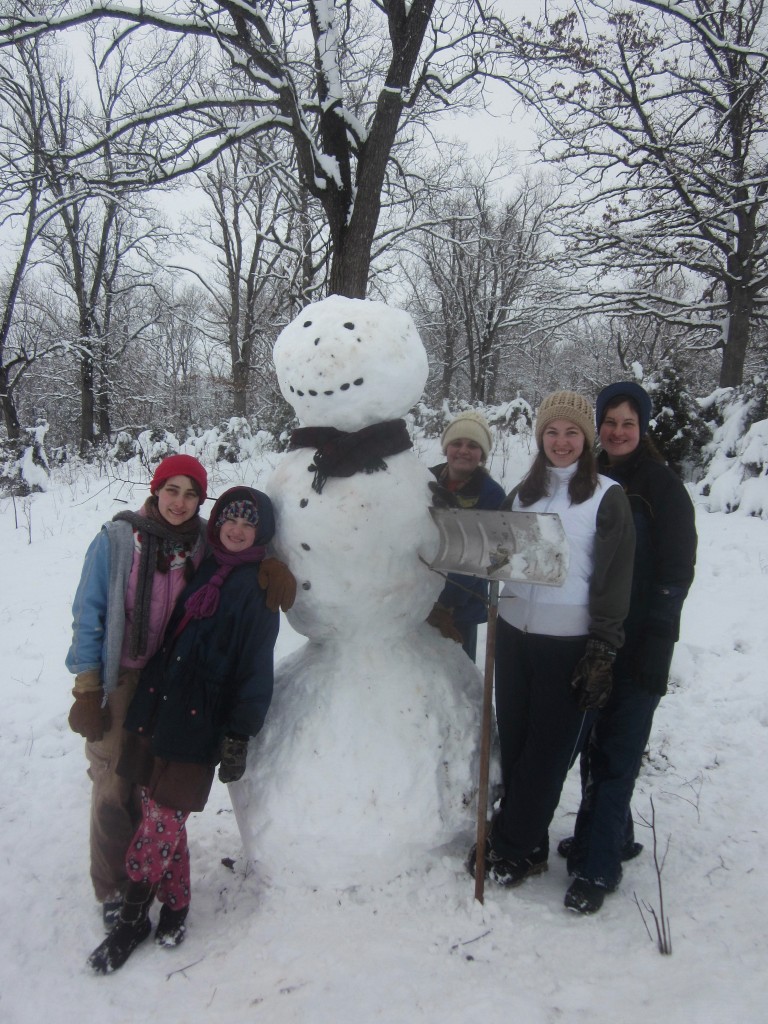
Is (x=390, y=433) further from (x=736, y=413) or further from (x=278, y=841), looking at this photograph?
(x=736, y=413)

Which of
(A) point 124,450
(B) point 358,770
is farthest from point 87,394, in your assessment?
(B) point 358,770

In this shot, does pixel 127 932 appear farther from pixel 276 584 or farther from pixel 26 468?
pixel 26 468

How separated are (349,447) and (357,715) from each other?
98 cm

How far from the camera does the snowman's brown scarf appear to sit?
211 cm

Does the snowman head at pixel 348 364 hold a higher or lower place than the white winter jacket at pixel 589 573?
higher

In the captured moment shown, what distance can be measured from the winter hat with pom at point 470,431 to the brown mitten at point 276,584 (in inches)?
50.7

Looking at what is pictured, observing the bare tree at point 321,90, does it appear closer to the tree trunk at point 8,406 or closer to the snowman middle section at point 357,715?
the snowman middle section at point 357,715

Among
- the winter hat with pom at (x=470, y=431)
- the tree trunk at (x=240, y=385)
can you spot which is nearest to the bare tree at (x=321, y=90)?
the winter hat with pom at (x=470, y=431)

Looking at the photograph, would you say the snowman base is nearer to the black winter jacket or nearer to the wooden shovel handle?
the wooden shovel handle

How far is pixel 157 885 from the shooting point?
217 cm

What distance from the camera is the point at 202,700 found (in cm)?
205

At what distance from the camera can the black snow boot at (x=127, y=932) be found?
2.00 meters

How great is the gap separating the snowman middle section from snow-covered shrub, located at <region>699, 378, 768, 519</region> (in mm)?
5370

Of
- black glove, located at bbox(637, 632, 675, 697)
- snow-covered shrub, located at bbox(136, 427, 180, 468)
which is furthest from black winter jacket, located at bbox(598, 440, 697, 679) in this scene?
snow-covered shrub, located at bbox(136, 427, 180, 468)
